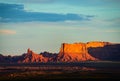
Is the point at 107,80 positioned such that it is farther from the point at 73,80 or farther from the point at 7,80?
the point at 7,80

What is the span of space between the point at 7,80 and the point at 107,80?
30.4m

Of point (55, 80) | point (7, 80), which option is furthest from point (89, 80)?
point (7, 80)

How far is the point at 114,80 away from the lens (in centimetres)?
11144

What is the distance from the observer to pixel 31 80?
11369 cm

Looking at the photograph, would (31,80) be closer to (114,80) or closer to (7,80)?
(7,80)

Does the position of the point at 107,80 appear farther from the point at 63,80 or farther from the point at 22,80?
the point at 22,80

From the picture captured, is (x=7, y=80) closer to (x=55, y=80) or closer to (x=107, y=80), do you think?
(x=55, y=80)

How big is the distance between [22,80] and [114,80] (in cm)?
2771

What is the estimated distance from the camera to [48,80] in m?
114

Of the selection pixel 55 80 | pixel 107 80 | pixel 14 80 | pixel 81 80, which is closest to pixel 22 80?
pixel 14 80

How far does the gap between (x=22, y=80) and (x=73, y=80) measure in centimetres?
1548

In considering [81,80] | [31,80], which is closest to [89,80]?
[81,80]

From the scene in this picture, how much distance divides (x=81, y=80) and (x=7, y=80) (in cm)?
2263

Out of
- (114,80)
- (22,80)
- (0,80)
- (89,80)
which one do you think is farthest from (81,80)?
(0,80)
